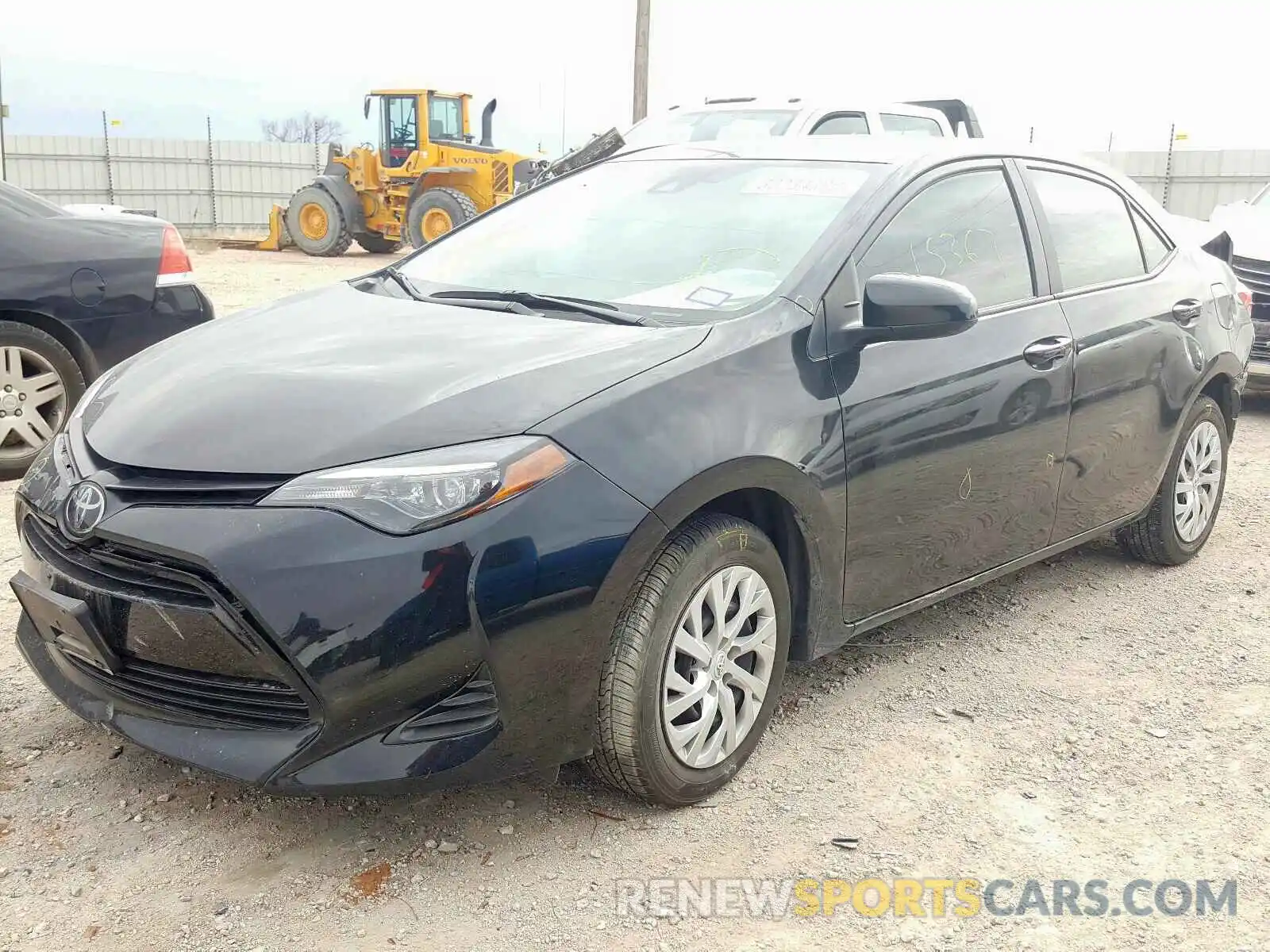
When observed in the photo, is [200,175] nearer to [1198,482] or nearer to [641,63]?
[641,63]

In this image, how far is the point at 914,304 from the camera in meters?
3.14

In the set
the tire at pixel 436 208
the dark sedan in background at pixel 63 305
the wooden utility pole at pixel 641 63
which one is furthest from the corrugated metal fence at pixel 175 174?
the dark sedan in background at pixel 63 305

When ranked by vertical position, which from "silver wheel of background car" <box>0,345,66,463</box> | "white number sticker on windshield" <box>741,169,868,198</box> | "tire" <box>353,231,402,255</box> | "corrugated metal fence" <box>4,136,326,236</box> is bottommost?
"tire" <box>353,231,402,255</box>

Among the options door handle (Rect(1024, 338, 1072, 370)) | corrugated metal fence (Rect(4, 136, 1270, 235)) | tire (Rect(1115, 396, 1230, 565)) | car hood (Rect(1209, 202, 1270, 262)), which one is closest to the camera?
door handle (Rect(1024, 338, 1072, 370))

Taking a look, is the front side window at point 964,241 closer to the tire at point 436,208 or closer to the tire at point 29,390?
the tire at point 29,390

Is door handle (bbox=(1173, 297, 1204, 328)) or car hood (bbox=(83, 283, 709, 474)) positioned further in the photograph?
door handle (bbox=(1173, 297, 1204, 328))

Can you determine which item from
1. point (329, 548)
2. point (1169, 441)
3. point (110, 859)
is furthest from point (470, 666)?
point (1169, 441)

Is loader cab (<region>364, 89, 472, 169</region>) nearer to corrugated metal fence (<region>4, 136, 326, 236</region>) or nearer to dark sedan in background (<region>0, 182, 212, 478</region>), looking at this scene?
corrugated metal fence (<region>4, 136, 326, 236</region>)

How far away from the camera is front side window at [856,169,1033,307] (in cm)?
348

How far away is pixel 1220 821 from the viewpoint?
300 cm

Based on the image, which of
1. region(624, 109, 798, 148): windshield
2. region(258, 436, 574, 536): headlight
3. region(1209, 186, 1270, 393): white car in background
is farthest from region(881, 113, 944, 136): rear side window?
region(258, 436, 574, 536): headlight

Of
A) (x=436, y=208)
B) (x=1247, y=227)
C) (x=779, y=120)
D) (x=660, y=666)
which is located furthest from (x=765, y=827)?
(x=436, y=208)

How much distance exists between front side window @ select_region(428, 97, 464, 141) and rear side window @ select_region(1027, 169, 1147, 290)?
17.6m

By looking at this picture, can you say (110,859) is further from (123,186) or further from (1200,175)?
(123,186)
